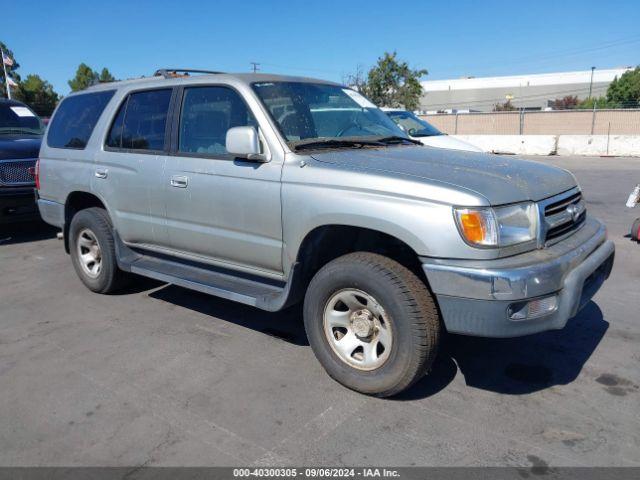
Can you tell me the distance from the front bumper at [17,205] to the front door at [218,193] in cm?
442

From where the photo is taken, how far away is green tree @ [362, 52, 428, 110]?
30.4m

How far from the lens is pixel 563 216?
10.9 ft

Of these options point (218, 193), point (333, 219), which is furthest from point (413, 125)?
point (333, 219)

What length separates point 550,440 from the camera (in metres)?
2.79

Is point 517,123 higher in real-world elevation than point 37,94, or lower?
lower

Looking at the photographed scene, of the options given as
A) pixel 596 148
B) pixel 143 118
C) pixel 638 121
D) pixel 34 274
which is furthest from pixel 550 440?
pixel 638 121

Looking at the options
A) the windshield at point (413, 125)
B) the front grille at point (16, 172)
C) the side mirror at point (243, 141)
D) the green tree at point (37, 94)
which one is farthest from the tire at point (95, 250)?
the green tree at point (37, 94)

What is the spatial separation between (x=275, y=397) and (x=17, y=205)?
6.07 m

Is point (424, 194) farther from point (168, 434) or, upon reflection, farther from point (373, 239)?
point (168, 434)

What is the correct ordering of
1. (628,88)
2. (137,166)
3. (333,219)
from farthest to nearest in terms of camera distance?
(628,88) < (137,166) < (333,219)

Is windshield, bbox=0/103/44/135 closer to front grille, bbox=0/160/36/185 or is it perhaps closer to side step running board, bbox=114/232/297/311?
front grille, bbox=0/160/36/185

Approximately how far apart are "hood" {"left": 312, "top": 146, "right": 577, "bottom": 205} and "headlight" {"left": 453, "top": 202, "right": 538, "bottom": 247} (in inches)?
2.8

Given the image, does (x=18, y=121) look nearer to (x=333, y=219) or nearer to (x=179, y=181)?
(x=179, y=181)

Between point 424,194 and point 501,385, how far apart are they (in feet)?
4.61
